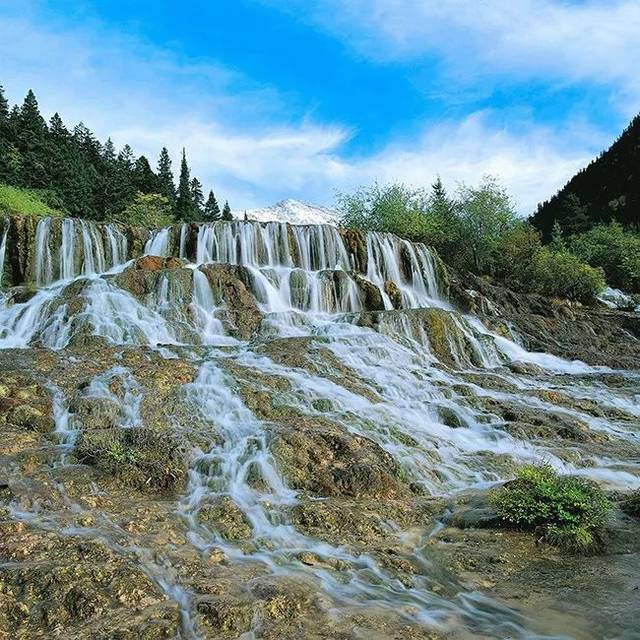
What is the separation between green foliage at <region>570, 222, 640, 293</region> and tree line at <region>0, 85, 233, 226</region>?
38.5m

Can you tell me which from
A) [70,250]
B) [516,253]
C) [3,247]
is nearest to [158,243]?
[70,250]

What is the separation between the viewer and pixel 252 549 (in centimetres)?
559

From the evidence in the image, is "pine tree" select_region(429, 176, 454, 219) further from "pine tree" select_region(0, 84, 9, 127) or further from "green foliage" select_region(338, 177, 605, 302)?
"pine tree" select_region(0, 84, 9, 127)

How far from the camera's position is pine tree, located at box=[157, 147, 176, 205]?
7288 cm

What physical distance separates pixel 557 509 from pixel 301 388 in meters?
6.19

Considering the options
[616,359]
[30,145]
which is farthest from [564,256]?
[30,145]

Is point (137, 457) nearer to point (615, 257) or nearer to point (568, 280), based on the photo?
point (568, 280)

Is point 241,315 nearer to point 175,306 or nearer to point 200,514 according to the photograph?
point 175,306

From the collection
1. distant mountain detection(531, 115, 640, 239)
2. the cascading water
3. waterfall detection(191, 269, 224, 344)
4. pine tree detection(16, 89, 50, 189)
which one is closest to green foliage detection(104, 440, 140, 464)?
the cascading water

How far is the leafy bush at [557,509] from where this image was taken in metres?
5.82

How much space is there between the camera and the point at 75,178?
53.8 metres

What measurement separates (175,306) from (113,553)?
14.2 m

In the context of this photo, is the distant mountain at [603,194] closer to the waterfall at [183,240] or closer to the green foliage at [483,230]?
the green foliage at [483,230]

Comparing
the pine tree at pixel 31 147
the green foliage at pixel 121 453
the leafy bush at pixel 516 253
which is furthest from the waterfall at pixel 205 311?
the pine tree at pixel 31 147
